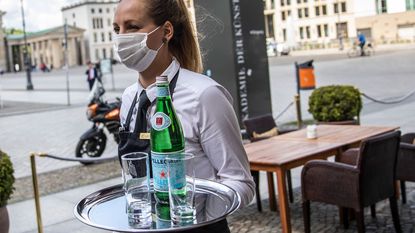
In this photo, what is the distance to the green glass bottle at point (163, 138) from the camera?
69.1 inches

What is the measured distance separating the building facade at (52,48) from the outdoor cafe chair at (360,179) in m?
143

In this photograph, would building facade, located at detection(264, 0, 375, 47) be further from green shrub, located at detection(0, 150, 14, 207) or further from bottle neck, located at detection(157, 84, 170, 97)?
bottle neck, located at detection(157, 84, 170, 97)

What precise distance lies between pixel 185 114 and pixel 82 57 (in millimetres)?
154789

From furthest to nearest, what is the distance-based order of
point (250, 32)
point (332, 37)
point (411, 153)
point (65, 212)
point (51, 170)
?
point (332, 37) → point (250, 32) → point (51, 170) → point (65, 212) → point (411, 153)

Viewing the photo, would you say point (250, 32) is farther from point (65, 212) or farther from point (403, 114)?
point (65, 212)

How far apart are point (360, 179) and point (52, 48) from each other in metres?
156

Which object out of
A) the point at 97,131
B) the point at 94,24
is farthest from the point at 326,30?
the point at 97,131

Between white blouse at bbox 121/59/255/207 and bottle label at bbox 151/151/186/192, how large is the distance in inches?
8.9

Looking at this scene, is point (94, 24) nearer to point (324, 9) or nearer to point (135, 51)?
point (324, 9)

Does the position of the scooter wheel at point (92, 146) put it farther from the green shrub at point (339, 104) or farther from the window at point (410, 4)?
the window at point (410, 4)

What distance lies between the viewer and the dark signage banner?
1073 cm

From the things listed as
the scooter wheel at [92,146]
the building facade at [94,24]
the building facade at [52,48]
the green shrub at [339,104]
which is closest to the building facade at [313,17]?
the building facade at [52,48]

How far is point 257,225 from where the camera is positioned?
5828 mm

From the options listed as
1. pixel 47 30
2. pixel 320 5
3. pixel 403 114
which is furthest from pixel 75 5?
pixel 403 114
